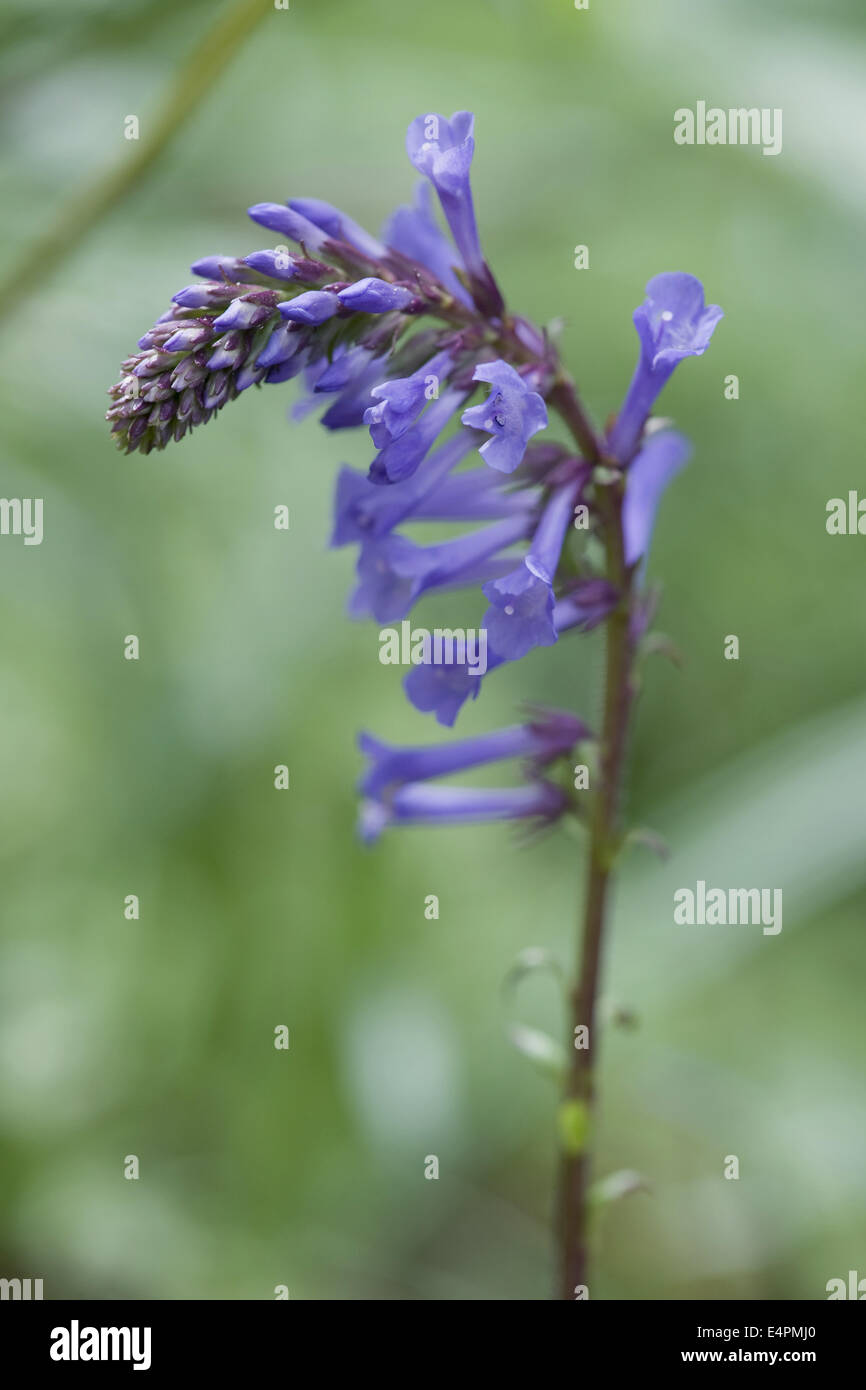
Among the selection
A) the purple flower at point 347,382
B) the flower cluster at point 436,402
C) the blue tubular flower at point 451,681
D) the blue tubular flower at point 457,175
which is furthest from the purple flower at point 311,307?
the blue tubular flower at point 451,681

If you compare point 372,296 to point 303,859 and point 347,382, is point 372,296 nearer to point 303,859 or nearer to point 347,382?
point 347,382

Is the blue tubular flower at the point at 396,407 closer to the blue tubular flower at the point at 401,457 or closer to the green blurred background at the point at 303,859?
the blue tubular flower at the point at 401,457

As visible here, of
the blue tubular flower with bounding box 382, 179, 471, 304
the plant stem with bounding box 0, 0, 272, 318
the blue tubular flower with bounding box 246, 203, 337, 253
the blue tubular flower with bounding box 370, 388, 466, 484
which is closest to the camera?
the blue tubular flower with bounding box 370, 388, 466, 484

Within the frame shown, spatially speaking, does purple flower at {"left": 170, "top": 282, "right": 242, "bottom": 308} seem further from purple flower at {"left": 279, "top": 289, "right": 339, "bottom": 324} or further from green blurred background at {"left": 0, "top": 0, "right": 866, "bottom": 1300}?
green blurred background at {"left": 0, "top": 0, "right": 866, "bottom": 1300}

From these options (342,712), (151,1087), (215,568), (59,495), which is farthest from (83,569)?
(151,1087)

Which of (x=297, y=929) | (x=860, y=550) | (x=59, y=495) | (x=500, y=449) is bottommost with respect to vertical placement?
(x=297, y=929)

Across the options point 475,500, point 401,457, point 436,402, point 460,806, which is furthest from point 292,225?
point 460,806

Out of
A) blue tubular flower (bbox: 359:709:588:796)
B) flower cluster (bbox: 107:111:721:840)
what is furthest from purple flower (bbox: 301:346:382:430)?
blue tubular flower (bbox: 359:709:588:796)
